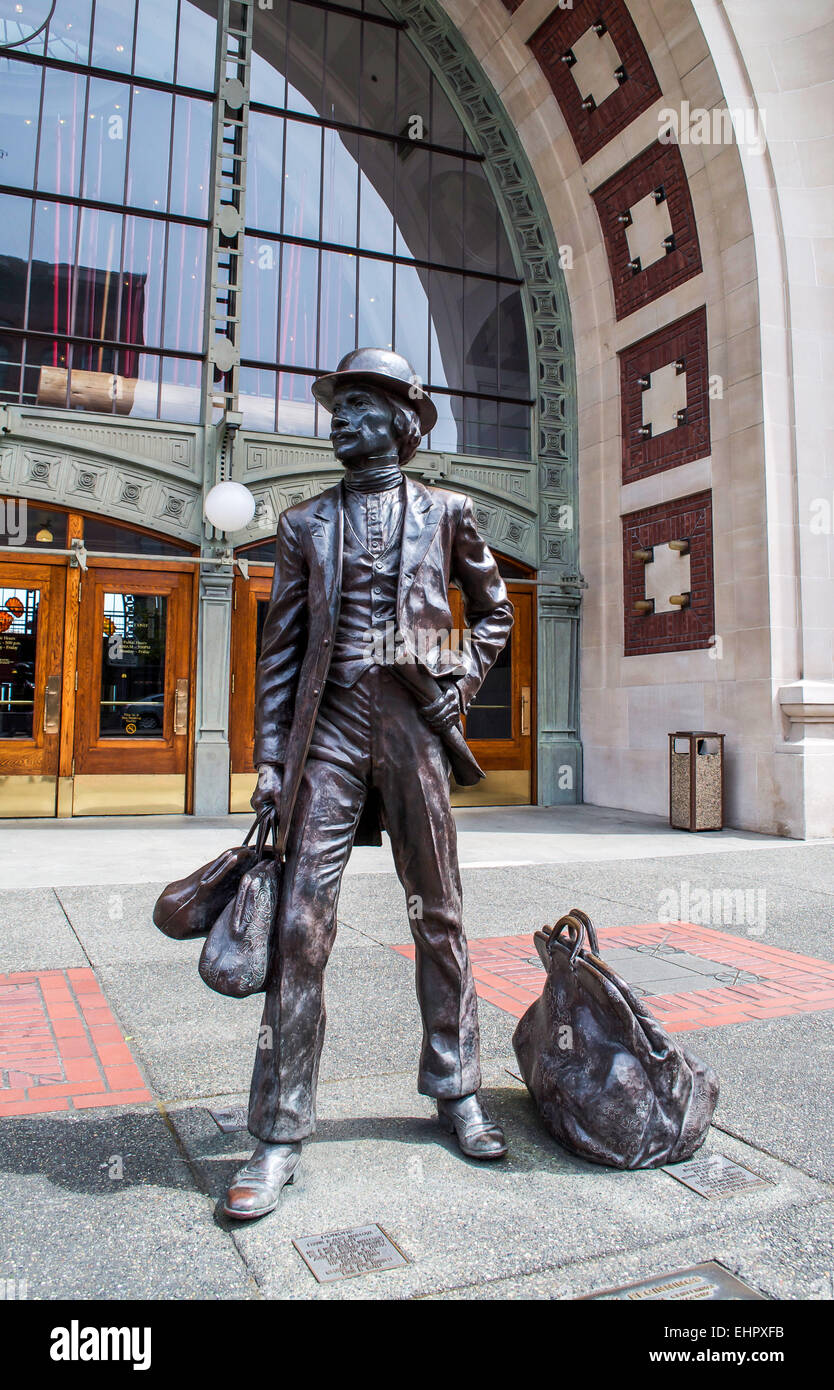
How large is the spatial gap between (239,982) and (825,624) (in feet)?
32.6

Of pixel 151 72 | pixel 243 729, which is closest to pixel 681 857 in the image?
pixel 243 729

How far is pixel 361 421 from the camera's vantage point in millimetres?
3029

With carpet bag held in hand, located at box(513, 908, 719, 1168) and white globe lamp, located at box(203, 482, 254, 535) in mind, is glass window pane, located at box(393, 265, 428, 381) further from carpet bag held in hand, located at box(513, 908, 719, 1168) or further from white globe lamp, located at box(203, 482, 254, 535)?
carpet bag held in hand, located at box(513, 908, 719, 1168)

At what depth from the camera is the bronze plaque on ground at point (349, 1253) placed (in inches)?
86.1

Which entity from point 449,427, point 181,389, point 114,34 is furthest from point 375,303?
point 114,34

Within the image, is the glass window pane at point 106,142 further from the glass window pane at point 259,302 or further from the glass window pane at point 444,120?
the glass window pane at point 444,120

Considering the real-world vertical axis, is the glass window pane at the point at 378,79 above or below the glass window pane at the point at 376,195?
above

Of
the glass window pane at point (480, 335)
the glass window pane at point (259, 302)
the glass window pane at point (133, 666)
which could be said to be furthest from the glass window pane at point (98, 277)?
the glass window pane at point (480, 335)

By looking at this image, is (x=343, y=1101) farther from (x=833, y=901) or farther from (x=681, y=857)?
(x=681, y=857)

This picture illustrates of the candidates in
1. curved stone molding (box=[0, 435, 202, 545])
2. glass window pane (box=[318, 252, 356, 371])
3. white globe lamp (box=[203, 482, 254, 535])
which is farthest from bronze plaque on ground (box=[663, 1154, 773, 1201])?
glass window pane (box=[318, 252, 356, 371])

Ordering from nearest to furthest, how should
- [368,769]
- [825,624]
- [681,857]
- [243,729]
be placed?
[368,769]
[681,857]
[825,624]
[243,729]

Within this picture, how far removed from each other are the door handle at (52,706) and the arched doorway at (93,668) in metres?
0.01

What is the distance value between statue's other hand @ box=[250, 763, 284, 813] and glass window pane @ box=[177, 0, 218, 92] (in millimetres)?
13360

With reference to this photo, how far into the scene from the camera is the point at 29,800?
11414 millimetres
